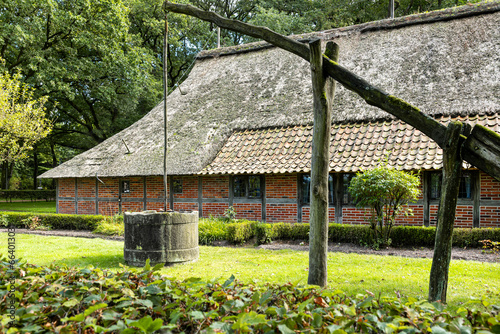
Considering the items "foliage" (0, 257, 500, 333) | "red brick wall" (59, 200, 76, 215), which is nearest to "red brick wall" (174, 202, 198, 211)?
"red brick wall" (59, 200, 76, 215)

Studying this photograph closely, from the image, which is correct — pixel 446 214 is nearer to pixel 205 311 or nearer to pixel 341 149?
pixel 205 311

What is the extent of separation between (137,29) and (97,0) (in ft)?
18.8

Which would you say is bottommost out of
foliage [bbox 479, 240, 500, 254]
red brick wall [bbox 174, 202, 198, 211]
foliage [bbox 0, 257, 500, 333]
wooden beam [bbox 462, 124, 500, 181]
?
foliage [bbox 479, 240, 500, 254]

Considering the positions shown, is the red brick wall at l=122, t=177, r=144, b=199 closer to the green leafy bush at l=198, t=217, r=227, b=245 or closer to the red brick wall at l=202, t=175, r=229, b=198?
the red brick wall at l=202, t=175, r=229, b=198

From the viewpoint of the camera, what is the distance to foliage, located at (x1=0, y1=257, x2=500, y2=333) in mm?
1622

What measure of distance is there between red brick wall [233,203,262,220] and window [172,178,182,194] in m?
2.30

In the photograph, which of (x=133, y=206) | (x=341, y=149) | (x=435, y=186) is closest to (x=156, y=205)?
(x=133, y=206)

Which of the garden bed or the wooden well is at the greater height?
the wooden well

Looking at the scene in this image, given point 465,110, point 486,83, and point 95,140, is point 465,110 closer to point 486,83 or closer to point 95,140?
point 486,83

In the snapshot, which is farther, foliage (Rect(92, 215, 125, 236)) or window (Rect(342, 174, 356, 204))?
foliage (Rect(92, 215, 125, 236))

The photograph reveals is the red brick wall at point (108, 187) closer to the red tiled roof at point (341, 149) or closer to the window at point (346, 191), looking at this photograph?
the red tiled roof at point (341, 149)

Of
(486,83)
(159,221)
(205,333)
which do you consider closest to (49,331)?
(205,333)

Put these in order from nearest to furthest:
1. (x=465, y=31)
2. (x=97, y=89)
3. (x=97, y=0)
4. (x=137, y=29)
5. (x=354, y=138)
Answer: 1. (x=354, y=138)
2. (x=465, y=31)
3. (x=97, y=0)
4. (x=97, y=89)
5. (x=137, y=29)

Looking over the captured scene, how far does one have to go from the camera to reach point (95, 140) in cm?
2306
